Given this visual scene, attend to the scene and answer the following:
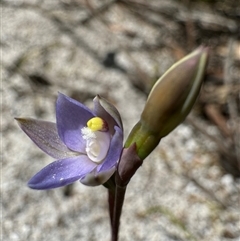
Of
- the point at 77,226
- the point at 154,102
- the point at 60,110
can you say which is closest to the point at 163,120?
the point at 154,102

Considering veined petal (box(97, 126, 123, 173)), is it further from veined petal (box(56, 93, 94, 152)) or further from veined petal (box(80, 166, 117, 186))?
veined petal (box(56, 93, 94, 152))

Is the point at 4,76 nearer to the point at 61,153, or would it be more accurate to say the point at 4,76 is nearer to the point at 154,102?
the point at 61,153

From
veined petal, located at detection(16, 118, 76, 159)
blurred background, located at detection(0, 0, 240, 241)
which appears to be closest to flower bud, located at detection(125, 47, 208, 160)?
veined petal, located at detection(16, 118, 76, 159)

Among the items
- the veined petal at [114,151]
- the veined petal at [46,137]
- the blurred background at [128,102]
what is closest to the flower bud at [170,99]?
the veined petal at [114,151]

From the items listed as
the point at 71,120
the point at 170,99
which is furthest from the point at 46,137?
the point at 170,99

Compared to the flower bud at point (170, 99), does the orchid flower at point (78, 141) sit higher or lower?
lower

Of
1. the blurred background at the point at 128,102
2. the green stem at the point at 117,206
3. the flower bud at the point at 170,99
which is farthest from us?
the blurred background at the point at 128,102

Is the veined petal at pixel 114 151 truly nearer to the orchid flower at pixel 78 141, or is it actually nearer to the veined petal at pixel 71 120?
the orchid flower at pixel 78 141
